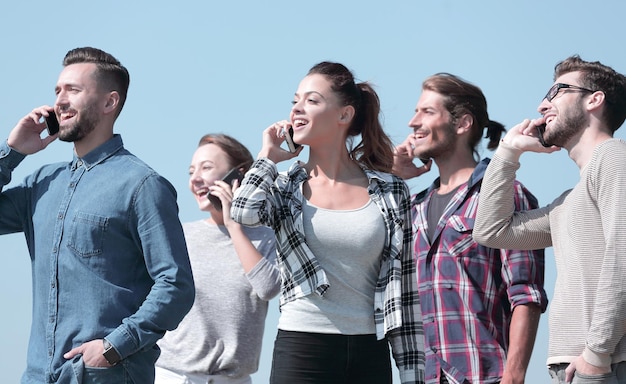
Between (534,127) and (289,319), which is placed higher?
(534,127)

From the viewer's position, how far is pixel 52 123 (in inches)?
244

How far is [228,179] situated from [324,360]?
2447mm

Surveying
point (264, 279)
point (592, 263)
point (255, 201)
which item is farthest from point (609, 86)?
point (264, 279)

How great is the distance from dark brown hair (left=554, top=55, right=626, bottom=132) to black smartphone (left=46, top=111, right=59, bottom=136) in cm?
297

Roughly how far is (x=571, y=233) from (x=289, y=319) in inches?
61.3

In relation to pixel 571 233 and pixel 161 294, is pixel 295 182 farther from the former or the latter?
pixel 571 233

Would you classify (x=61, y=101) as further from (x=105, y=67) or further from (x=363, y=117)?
(x=363, y=117)

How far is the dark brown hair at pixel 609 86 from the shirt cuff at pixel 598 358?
1353mm

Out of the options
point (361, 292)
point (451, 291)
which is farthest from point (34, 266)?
point (451, 291)

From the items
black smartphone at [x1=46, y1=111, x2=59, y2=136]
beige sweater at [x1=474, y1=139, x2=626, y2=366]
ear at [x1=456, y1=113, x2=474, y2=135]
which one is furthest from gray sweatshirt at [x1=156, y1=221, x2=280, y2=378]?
beige sweater at [x1=474, y1=139, x2=626, y2=366]

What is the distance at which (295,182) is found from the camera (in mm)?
6172

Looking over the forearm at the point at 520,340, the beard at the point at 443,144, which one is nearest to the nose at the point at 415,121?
the beard at the point at 443,144

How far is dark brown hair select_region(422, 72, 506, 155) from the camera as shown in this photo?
7152mm

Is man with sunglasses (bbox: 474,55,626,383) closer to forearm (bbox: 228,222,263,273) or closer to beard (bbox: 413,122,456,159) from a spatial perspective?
beard (bbox: 413,122,456,159)
